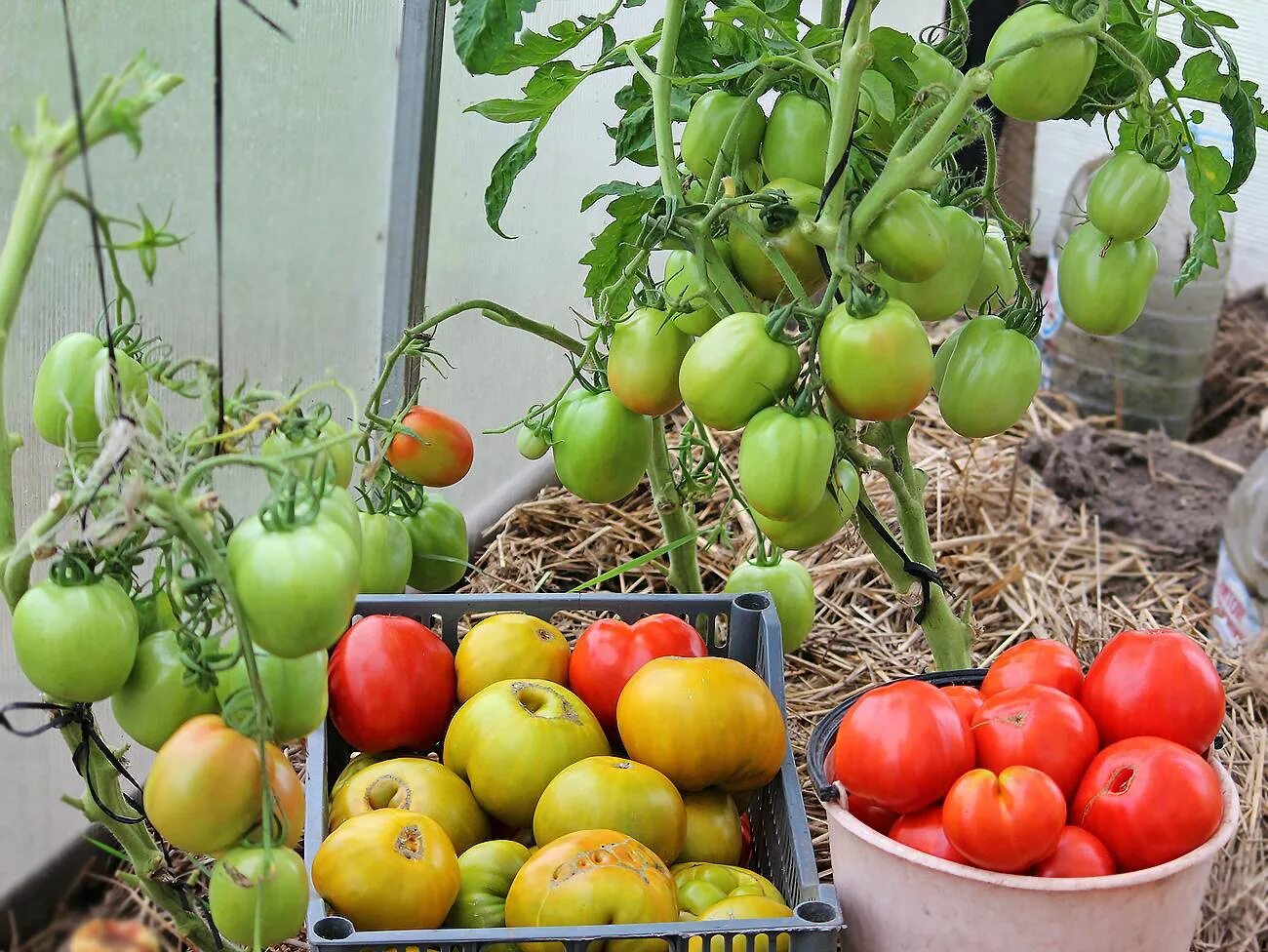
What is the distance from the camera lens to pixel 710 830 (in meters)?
1.05

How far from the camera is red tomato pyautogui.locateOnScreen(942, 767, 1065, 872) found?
0.88 meters

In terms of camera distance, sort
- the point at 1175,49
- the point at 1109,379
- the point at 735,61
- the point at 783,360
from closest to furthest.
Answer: the point at 783,360 → the point at 1175,49 → the point at 735,61 → the point at 1109,379

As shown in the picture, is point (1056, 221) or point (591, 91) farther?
point (1056, 221)

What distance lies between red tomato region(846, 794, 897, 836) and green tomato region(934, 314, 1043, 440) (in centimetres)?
30

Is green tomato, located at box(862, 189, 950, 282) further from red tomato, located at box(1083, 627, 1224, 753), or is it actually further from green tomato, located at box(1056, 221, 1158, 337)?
red tomato, located at box(1083, 627, 1224, 753)

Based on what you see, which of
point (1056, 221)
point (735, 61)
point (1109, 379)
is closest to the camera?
point (735, 61)

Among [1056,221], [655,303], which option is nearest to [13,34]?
[655,303]

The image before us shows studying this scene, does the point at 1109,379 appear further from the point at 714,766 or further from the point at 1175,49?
the point at 714,766

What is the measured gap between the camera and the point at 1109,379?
2.74m

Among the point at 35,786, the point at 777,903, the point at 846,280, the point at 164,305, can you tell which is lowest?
the point at 35,786

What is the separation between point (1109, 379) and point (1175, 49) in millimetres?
1843

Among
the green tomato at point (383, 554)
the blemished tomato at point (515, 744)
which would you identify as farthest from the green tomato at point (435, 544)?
the blemished tomato at point (515, 744)

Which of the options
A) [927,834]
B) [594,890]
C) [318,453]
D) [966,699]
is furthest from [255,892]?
[966,699]

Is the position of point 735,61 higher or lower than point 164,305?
higher
